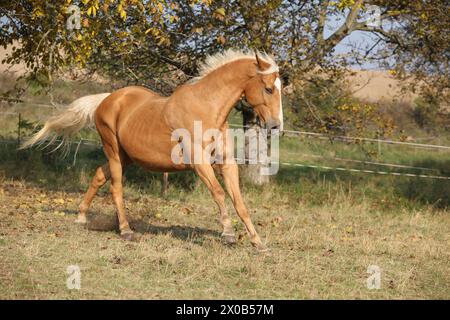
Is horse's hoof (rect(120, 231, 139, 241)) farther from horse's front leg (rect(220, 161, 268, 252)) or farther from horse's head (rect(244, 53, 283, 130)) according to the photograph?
horse's head (rect(244, 53, 283, 130))

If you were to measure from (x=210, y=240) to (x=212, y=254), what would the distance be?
1005 mm

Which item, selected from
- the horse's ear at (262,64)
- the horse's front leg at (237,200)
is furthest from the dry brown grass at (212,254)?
the horse's ear at (262,64)

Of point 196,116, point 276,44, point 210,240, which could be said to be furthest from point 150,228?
point 276,44

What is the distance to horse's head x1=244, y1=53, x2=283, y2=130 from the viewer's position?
22.3ft

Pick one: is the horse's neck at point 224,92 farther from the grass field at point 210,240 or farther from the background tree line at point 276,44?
the background tree line at point 276,44

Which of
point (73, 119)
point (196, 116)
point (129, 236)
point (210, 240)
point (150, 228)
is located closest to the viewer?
point (196, 116)

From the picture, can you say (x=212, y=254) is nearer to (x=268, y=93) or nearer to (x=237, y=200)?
(x=237, y=200)

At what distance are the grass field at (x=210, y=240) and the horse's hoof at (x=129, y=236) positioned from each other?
160 millimetres

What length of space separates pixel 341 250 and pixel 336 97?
5.65 meters

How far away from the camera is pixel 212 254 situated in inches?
263

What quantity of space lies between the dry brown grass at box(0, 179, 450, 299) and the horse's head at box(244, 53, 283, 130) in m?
1.39

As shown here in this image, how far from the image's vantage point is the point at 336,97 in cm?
1255
